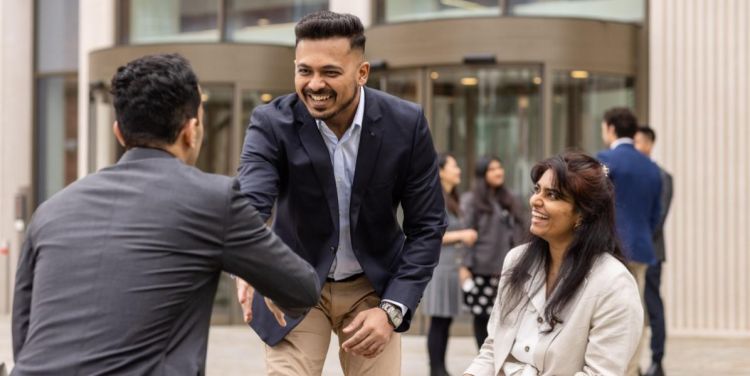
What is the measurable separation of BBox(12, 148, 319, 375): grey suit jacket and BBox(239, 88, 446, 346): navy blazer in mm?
1347

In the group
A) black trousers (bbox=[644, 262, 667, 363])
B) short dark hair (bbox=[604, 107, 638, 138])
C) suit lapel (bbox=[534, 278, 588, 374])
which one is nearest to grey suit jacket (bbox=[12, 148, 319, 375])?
suit lapel (bbox=[534, 278, 588, 374])

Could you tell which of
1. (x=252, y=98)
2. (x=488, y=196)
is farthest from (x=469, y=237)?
(x=252, y=98)

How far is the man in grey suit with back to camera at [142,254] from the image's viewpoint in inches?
115

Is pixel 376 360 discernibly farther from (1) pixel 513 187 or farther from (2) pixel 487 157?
(1) pixel 513 187

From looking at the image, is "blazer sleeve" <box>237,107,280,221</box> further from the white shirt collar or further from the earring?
the white shirt collar

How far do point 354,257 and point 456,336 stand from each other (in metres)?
9.45

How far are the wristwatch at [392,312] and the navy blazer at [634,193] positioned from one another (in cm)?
473

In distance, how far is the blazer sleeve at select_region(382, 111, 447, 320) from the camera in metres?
4.63

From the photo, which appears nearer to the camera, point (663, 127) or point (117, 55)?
point (663, 127)

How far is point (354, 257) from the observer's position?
463 centimetres

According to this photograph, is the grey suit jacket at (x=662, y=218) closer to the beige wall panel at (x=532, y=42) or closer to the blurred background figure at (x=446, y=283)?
the blurred background figure at (x=446, y=283)

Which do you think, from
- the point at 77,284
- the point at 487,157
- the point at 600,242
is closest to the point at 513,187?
the point at 487,157

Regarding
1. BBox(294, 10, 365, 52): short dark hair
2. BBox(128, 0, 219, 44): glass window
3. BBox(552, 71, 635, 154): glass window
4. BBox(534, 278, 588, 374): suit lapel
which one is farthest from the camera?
BBox(128, 0, 219, 44): glass window

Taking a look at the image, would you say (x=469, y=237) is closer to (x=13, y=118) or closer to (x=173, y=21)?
(x=173, y=21)
